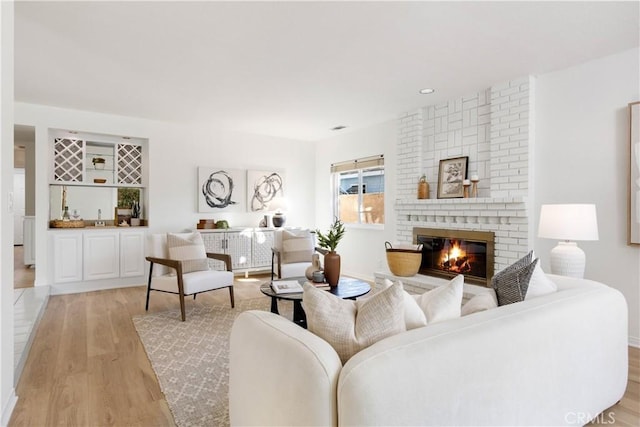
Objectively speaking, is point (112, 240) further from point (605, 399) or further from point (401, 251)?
point (605, 399)

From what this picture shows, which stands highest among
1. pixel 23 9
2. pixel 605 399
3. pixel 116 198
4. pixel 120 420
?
pixel 23 9

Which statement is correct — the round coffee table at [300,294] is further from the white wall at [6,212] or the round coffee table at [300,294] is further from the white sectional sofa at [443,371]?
the white wall at [6,212]

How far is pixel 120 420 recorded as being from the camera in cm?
190

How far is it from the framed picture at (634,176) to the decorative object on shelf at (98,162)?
6173mm

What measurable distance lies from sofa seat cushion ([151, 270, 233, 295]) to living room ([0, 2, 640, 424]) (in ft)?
5.39

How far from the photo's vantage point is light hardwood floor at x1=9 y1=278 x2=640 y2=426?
1.92 meters

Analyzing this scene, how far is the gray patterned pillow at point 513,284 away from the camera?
172cm

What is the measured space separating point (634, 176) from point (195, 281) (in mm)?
4010

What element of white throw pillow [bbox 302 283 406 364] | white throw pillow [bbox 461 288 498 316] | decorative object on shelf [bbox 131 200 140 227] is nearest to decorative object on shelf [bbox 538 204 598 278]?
white throw pillow [bbox 461 288 498 316]

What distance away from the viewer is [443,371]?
111 cm

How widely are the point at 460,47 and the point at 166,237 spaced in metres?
3.44

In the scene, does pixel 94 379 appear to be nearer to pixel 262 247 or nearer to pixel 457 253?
pixel 262 247

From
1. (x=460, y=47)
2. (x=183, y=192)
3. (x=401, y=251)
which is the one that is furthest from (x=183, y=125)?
(x=460, y=47)

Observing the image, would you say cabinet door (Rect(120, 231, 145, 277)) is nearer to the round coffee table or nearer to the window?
the round coffee table
